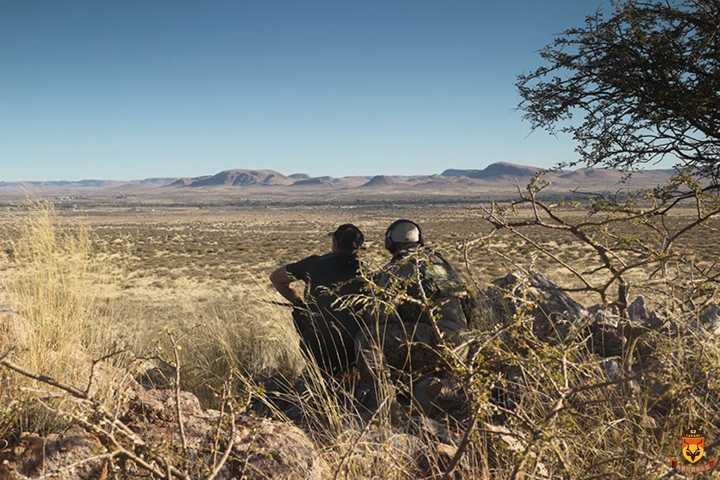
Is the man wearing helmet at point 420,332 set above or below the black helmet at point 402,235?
below

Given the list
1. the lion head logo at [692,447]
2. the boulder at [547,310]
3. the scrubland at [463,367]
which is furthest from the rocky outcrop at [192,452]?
the boulder at [547,310]

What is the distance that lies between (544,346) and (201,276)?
60.8 ft

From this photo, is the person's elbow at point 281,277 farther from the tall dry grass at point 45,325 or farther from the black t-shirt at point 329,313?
the tall dry grass at point 45,325

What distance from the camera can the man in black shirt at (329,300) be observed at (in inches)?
141

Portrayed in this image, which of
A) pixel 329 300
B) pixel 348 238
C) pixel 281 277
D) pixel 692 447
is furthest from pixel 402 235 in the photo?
pixel 692 447

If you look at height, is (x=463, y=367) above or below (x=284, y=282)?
above

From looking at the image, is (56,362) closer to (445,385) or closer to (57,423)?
(57,423)

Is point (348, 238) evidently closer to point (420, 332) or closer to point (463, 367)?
point (420, 332)

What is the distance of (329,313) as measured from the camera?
357cm

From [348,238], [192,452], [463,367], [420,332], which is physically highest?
[348,238]

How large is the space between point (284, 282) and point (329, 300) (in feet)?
1.71

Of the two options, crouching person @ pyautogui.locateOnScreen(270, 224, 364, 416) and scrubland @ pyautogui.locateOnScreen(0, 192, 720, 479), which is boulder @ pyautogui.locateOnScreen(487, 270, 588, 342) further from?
crouching person @ pyautogui.locateOnScreen(270, 224, 364, 416)

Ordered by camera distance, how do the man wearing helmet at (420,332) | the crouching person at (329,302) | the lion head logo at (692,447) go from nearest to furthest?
the lion head logo at (692,447) → the man wearing helmet at (420,332) → the crouching person at (329,302)

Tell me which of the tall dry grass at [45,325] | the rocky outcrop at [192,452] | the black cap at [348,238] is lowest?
the rocky outcrop at [192,452]
